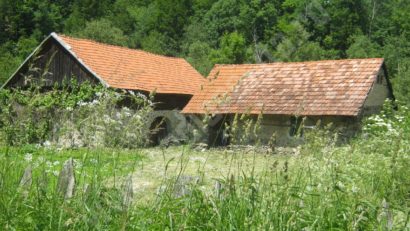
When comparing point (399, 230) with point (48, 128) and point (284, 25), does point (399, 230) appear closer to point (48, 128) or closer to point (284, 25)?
point (48, 128)

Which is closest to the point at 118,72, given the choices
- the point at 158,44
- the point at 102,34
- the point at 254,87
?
the point at 254,87

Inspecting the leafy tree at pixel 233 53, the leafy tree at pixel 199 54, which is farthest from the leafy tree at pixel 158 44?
the leafy tree at pixel 233 53

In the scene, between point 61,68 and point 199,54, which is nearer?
point 61,68

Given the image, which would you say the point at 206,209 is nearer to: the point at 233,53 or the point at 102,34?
the point at 233,53

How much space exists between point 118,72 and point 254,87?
19.7 ft

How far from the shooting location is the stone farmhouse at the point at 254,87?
18797 millimetres

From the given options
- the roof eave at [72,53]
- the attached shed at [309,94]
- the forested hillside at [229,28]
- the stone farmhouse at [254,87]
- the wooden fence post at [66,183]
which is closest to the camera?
the wooden fence post at [66,183]

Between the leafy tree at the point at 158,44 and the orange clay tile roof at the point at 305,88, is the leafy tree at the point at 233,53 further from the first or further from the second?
the orange clay tile roof at the point at 305,88

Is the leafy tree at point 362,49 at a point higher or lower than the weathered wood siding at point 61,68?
lower

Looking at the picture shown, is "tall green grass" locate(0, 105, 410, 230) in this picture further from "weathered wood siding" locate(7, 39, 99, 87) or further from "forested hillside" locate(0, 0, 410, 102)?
"forested hillside" locate(0, 0, 410, 102)

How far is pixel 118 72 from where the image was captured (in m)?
20.0

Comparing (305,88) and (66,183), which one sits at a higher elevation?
(66,183)

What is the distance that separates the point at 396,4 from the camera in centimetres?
5531

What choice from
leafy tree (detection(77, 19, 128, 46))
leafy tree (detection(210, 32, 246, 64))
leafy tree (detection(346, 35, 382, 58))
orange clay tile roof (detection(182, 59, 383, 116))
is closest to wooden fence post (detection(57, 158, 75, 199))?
orange clay tile roof (detection(182, 59, 383, 116))
